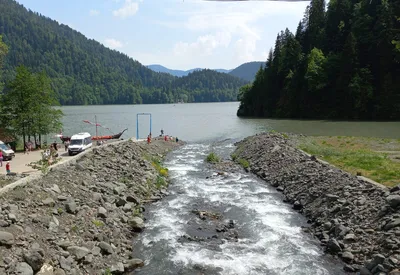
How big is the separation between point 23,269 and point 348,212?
14.9 metres

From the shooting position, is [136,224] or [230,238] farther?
[136,224]

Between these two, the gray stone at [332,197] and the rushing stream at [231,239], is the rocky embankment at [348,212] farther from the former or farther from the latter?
the rushing stream at [231,239]

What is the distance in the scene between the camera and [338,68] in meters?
92.6

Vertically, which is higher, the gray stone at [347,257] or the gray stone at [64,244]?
the gray stone at [64,244]

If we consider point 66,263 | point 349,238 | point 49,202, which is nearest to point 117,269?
point 66,263

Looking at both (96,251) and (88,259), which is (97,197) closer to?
(96,251)

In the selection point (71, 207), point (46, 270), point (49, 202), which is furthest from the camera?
point (71, 207)

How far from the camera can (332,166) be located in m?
24.9

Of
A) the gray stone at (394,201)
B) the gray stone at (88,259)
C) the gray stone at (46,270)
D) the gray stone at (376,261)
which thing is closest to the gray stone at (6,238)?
the gray stone at (46,270)

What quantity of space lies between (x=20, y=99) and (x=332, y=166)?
3556cm

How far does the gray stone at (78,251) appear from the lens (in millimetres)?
12732

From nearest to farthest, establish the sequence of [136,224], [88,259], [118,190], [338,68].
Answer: [88,259] < [136,224] < [118,190] < [338,68]

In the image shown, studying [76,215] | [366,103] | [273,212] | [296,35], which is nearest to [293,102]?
[366,103]

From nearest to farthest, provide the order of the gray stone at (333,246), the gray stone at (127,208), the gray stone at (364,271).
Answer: the gray stone at (364,271) < the gray stone at (333,246) < the gray stone at (127,208)
